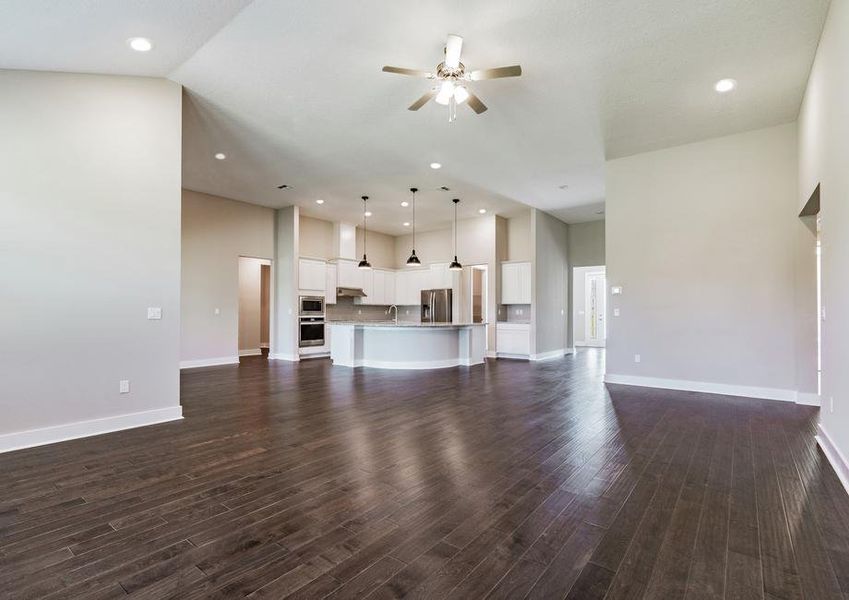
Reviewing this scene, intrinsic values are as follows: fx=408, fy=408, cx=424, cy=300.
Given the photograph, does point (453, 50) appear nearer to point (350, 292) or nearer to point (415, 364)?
point (415, 364)

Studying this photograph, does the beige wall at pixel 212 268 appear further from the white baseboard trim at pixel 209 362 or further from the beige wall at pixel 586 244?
the beige wall at pixel 586 244

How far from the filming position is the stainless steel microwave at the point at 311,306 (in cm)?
938

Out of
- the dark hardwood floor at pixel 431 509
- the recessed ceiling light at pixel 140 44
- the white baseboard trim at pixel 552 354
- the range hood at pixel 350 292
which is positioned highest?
the recessed ceiling light at pixel 140 44

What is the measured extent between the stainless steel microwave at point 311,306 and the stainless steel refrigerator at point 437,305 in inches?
106

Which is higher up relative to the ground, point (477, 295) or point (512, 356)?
point (477, 295)

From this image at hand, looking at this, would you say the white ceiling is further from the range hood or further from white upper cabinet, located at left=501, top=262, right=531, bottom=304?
the range hood

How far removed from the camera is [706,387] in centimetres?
562

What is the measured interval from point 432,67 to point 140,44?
2576 millimetres

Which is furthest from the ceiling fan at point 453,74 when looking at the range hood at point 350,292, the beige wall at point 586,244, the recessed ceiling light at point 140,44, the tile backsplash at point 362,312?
the beige wall at point 586,244

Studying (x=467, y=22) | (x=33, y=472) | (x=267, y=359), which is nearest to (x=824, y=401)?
(x=467, y=22)

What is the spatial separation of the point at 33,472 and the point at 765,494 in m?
4.95

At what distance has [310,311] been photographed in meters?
9.57

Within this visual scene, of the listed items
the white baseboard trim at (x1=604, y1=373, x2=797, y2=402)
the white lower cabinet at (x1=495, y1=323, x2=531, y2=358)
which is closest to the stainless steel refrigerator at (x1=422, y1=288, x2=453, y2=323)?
the white lower cabinet at (x1=495, y1=323, x2=531, y2=358)

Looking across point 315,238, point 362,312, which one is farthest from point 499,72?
point 362,312
